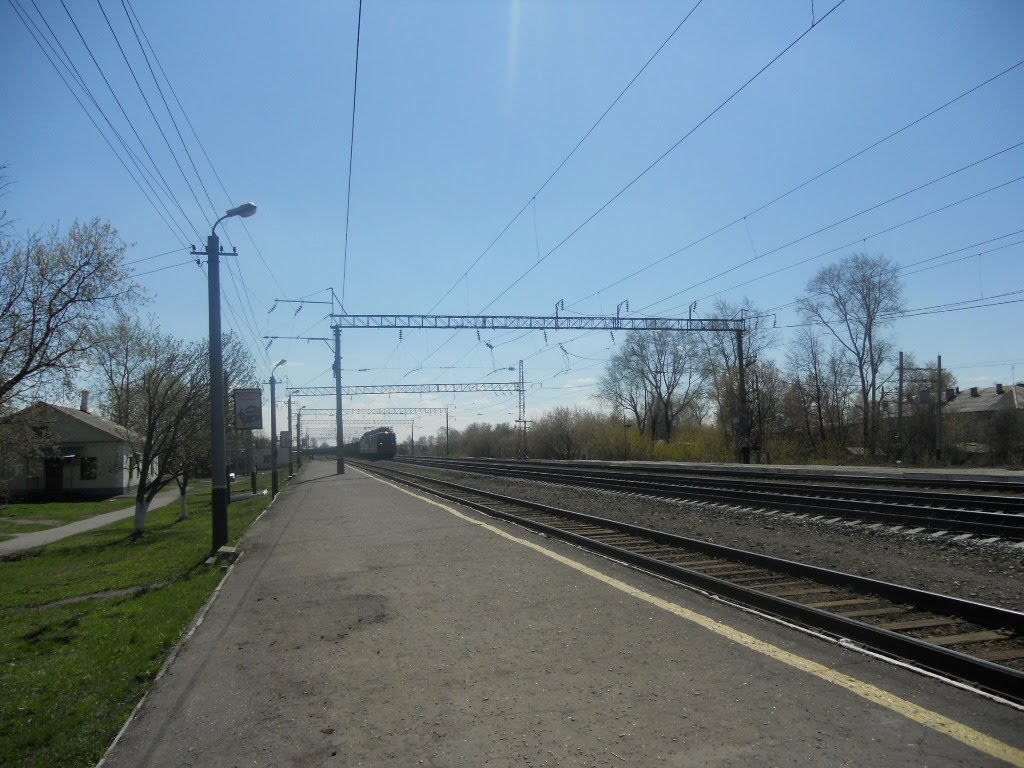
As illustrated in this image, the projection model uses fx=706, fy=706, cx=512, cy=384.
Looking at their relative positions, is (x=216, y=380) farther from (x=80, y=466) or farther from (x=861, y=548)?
(x=80, y=466)

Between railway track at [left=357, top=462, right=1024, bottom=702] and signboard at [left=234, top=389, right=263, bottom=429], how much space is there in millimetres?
10162

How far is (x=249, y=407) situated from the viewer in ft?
59.2

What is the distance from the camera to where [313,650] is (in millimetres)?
6531

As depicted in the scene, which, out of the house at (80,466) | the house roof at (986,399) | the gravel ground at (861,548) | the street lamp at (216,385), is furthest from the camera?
the house roof at (986,399)


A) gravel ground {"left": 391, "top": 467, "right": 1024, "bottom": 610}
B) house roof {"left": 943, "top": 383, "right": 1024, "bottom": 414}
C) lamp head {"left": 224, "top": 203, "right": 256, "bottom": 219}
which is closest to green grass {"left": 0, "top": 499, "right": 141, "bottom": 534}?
lamp head {"left": 224, "top": 203, "right": 256, "bottom": 219}

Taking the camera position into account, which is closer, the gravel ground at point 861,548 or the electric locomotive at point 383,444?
the gravel ground at point 861,548

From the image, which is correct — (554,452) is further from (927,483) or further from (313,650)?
(313,650)

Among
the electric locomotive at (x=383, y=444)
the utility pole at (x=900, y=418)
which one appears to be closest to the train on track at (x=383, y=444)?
the electric locomotive at (x=383, y=444)

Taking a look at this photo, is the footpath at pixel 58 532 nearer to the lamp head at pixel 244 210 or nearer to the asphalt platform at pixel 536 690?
the lamp head at pixel 244 210

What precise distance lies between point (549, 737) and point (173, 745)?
2.42 m

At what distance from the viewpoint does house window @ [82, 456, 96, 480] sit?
145ft

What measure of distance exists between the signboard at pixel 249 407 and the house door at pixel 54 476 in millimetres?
32135

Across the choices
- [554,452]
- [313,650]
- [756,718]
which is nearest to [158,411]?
[313,650]

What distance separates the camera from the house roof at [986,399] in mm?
55406
